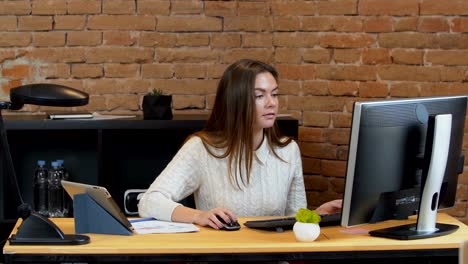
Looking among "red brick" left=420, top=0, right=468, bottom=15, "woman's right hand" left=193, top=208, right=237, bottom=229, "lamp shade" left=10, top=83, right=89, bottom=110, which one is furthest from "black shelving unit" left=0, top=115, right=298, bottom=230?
"lamp shade" left=10, top=83, right=89, bottom=110

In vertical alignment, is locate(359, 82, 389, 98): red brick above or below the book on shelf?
above

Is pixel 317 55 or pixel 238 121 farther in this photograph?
pixel 317 55

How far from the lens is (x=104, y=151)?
4.07m

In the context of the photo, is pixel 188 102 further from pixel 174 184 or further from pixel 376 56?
pixel 174 184

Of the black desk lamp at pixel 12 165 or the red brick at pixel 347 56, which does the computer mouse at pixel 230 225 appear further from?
the red brick at pixel 347 56

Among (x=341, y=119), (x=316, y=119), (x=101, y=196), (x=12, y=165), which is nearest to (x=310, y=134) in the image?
(x=316, y=119)

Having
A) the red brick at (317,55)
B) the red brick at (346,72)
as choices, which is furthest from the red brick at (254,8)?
the red brick at (346,72)

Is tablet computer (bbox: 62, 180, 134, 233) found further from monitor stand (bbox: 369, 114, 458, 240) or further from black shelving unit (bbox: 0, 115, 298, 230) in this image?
black shelving unit (bbox: 0, 115, 298, 230)

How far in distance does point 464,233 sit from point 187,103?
192cm

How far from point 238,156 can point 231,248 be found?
75cm

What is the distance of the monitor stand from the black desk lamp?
1.04 meters

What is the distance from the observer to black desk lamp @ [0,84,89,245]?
2.42m

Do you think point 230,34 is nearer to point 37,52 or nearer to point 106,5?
point 106,5

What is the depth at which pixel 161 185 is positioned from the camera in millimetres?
3137
